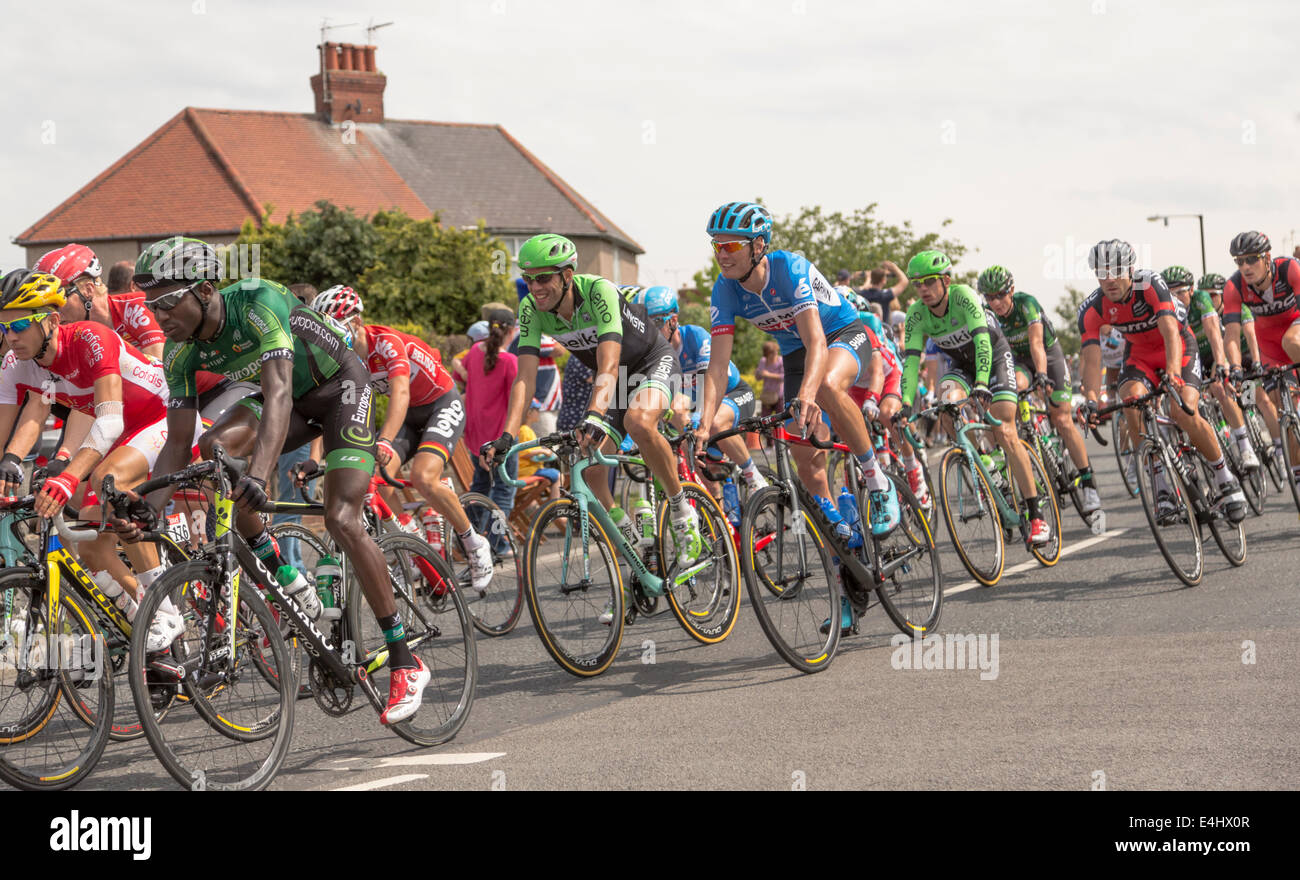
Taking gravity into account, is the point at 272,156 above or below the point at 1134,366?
above

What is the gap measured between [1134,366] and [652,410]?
4.56 meters

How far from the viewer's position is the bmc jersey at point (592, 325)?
25.2ft

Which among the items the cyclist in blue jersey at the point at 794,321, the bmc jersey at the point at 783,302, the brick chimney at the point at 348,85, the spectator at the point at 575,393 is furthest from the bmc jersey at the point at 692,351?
the brick chimney at the point at 348,85

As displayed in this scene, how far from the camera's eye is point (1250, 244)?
11.5 m

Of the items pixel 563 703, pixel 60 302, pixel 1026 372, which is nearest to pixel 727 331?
pixel 563 703

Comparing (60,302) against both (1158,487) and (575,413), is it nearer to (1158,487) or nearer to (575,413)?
(575,413)

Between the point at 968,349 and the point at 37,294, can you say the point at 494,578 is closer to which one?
the point at 37,294

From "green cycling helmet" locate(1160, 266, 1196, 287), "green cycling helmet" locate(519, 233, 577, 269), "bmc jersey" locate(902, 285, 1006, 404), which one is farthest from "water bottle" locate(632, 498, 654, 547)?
"green cycling helmet" locate(1160, 266, 1196, 287)

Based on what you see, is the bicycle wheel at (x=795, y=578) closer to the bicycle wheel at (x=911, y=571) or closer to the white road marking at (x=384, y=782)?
the bicycle wheel at (x=911, y=571)

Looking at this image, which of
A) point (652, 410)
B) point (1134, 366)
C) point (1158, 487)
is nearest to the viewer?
point (652, 410)

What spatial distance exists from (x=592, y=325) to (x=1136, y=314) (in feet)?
15.6

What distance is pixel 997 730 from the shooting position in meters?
5.59

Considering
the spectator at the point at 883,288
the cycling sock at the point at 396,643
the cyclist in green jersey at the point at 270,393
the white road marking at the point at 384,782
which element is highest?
the spectator at the point at 883,288

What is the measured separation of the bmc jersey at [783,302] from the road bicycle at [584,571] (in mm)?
992
